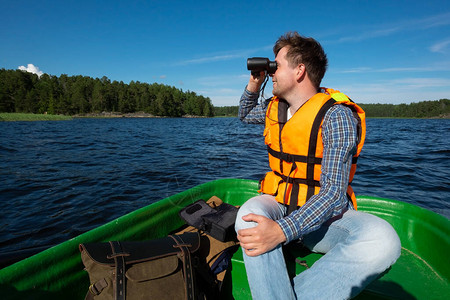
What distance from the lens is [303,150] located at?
1.97m

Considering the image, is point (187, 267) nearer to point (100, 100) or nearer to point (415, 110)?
point (100, 100)

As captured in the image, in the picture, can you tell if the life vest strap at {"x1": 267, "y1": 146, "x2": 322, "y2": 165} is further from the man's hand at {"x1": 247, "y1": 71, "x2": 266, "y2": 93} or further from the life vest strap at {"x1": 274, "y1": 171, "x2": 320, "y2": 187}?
the man's hand at {"x1": 247, "y1": 71, "x2": 266, "y2": 93}

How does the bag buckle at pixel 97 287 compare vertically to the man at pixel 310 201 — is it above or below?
below

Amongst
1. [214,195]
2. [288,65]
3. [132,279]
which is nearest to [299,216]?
[132,279]

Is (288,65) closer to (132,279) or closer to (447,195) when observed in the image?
(132,279)

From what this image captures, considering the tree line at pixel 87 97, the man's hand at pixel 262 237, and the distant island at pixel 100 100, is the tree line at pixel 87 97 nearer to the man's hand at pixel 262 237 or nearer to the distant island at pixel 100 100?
the distant island at pixel 100 100

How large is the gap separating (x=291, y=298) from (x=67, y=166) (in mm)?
9755

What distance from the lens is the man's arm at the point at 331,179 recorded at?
5.07ft

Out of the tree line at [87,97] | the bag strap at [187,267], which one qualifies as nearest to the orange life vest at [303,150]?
the bag strap at [187,267]

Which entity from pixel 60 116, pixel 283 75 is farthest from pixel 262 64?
pixel 60 116

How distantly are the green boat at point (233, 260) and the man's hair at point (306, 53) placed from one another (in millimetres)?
1576

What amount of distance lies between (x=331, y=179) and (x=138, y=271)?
1.32m

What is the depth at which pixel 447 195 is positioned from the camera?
6320mm

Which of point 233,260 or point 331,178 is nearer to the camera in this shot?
point 331,178
